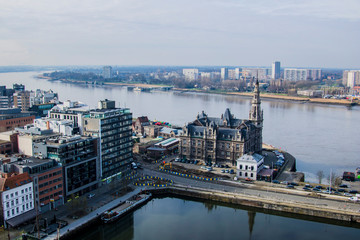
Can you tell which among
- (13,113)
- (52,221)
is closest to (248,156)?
(52,221)

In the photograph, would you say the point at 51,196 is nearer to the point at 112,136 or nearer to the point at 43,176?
the point at 43,176

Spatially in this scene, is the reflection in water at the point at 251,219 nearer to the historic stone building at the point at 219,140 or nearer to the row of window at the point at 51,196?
the historic stone building at the point at 219,140

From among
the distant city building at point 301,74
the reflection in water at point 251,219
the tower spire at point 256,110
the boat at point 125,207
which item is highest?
the distant city building at point 301,74

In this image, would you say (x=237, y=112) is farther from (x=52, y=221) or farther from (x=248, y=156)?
(x=52, y=221)

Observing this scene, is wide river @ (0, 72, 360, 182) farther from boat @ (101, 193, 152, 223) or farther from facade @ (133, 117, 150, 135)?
boat @ (101, 193, 152, 223)

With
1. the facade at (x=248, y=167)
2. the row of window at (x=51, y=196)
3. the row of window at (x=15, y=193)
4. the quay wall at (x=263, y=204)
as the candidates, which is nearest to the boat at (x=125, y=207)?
the quay wall at (x=263, y=204)

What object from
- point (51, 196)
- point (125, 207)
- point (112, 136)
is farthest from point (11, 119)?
point (125, 207)

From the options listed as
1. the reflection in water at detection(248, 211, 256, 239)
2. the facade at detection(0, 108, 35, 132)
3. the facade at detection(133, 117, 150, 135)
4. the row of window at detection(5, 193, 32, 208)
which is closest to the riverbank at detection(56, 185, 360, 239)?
the reflection in water at detection(248, 211, 256, 239)
